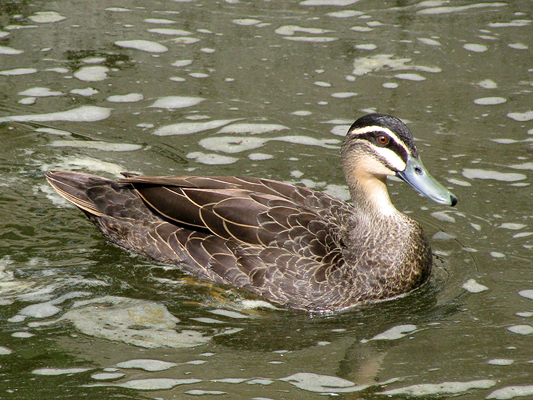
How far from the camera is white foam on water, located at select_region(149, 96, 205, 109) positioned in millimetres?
10008

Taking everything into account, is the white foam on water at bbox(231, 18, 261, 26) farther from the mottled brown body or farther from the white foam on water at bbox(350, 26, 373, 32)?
the mottled brown body

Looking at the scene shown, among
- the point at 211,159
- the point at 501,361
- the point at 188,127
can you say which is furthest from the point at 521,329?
the point at 188,127

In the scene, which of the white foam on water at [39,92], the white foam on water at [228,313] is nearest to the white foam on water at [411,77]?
the white foam on water at [39,92]

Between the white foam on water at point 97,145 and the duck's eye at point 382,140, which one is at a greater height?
the duck's eye at point 382,140

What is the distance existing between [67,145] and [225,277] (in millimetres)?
3085

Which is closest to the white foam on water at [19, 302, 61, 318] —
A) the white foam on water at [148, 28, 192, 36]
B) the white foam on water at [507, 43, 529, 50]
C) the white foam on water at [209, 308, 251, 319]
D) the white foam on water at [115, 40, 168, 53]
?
the white foam on water at [209, 308, 251, 319]

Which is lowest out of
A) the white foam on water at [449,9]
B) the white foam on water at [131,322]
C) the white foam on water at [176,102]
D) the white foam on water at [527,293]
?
the white foam on water at [131,322]

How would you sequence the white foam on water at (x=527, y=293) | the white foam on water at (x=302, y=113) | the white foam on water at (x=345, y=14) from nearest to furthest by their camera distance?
1. the white foam on water at (x=527, y=293)
2. the white foam on water at (x=302, y=113)
3. the white foam on water at (x=345, y=14)

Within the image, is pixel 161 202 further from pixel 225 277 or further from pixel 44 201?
pixel 44 201

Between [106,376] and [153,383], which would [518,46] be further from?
[106,376]

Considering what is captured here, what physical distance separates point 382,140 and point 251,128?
299 centimetres

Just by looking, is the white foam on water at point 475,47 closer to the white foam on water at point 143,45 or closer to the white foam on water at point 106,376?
the white foam on water at point 143,45

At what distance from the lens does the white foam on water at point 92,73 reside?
10484 mm

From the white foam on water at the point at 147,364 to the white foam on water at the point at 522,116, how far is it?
19.0 feet
